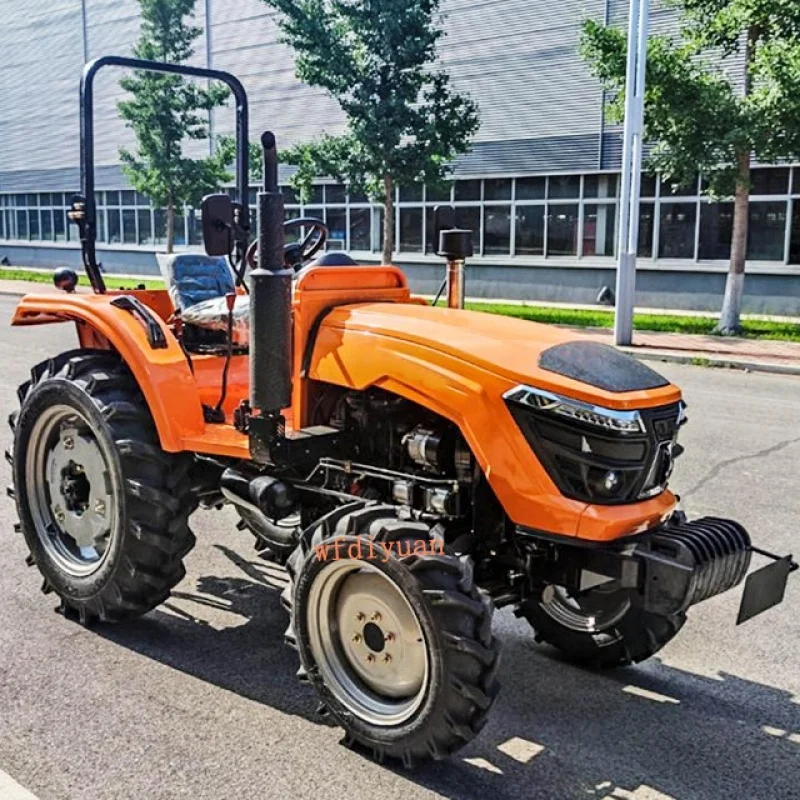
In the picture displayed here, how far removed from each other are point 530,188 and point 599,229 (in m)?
2.26

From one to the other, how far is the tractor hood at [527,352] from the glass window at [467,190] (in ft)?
73.1

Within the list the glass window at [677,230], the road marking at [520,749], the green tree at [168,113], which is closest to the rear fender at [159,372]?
the road marking at [520,749]

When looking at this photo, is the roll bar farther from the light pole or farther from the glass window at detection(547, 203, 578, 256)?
A: the glass window at detection(547, 203, 578, 256)

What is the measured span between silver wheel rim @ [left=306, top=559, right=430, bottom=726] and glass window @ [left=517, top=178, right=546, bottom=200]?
72.3 ft

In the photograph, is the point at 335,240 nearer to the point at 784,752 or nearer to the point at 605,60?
the point at 605,60

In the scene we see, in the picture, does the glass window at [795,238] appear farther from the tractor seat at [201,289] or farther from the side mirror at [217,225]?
the side mirror at [217,225]

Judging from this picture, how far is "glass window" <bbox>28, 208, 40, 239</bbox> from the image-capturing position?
3941 cm

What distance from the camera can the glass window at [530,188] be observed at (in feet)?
81.0

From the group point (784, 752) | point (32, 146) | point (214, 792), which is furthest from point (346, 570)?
point (32, 146)

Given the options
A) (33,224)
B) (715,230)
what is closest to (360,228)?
(715,230)

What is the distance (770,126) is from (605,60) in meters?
3.00

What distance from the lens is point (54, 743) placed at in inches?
144

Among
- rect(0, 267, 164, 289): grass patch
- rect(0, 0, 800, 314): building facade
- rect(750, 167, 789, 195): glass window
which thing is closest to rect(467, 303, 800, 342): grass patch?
rect(0, 0, 800, 314): building facade

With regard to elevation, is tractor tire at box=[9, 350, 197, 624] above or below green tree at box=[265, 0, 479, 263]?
below
